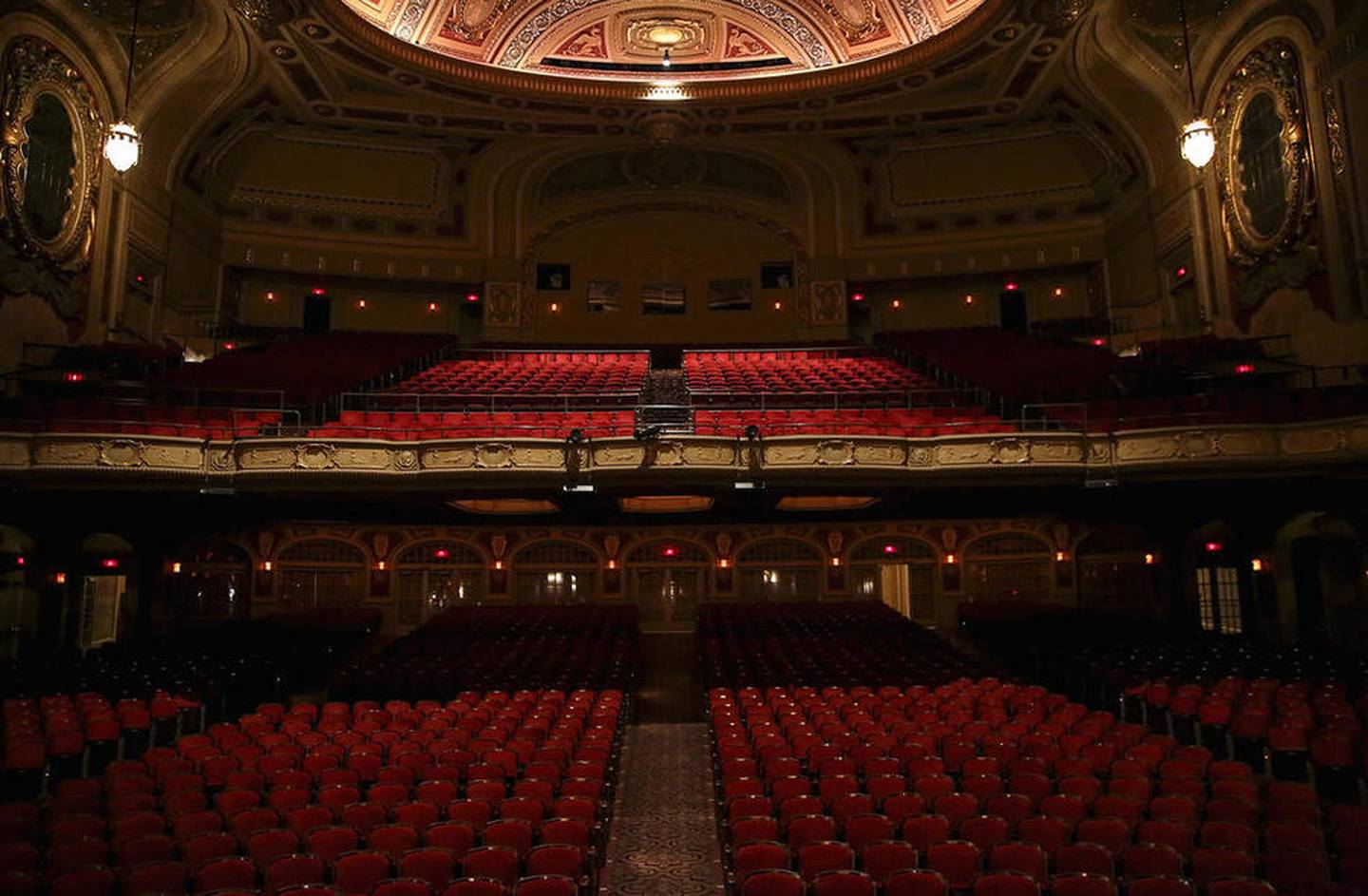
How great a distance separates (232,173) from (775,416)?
15.9 meters

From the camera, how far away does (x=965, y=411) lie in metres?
16.4

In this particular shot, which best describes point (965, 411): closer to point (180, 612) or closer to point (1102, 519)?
point (1102, 519)

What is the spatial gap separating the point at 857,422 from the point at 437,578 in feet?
33.1

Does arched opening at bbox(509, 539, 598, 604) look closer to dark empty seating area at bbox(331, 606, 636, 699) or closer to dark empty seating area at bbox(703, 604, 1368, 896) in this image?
dark empty seating area at bbox(331, 606, 636, 699)

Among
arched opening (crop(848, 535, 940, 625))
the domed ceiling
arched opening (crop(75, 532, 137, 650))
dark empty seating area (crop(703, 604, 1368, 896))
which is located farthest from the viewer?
the domed ceiling

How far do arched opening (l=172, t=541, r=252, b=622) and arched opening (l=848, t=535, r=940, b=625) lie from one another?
12.5 m

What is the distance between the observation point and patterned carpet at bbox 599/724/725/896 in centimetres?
652

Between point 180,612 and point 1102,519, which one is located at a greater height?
point 1102,519

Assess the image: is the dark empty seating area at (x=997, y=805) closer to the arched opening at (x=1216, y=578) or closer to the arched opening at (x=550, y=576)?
the arched opening at (x=1216, y=578)

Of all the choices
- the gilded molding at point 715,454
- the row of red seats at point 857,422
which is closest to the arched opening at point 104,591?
the gilded molding at point 715,454

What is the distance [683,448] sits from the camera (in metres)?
12.9

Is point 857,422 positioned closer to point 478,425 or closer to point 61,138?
Answer: point 478,425

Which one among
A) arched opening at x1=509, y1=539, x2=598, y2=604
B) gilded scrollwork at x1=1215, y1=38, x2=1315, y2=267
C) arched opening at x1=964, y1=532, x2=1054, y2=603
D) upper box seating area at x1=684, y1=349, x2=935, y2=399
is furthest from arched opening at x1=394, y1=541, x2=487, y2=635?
gilded scrollwork at x1=1215, y1=38, x2=1315, y2=267

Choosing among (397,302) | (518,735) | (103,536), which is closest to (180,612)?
(103,536)
